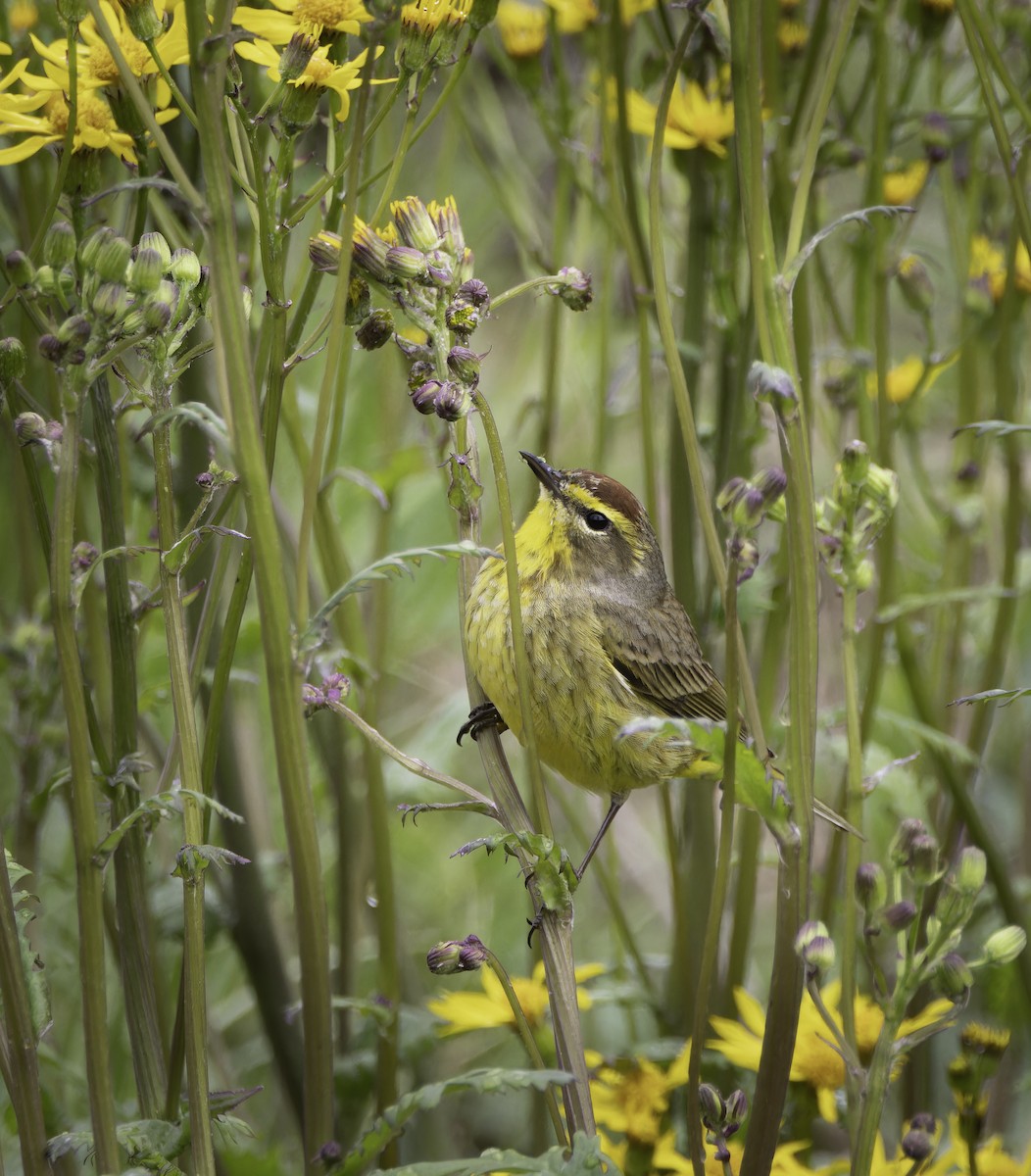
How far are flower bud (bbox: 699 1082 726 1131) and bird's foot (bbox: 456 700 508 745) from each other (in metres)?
0.60

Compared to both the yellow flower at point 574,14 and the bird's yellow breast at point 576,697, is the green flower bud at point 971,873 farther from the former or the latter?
the yellow flower at point 574,14

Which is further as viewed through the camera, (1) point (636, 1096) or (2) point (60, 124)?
(1) point (636, 1096)

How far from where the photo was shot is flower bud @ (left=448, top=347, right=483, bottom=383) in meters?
1.67

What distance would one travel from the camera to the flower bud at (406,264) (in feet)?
5.63

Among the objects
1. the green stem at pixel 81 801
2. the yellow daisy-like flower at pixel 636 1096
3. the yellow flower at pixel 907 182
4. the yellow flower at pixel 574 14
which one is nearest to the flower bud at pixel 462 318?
the green stem at pixel 81 801

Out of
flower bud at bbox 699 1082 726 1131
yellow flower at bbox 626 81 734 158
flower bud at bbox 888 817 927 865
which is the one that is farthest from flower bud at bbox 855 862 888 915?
yellow flower at bbox 626 81 734 158

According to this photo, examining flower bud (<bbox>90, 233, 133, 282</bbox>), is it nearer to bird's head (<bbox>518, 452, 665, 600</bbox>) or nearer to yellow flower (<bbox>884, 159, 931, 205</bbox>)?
bird's head (<bbox>518, 452, 665, 600</bbox>)

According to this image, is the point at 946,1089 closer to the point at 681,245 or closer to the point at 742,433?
the point at 742,433

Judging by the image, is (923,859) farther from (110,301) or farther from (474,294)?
(110,301)

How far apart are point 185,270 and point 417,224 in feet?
1.16

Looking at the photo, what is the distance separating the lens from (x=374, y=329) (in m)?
1.80

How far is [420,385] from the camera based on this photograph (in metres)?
1.78

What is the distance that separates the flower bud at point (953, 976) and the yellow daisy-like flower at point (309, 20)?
143cm

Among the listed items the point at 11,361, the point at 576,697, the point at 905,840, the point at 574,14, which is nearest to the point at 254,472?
the point at 11,361
